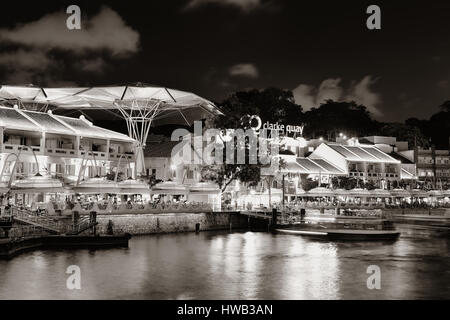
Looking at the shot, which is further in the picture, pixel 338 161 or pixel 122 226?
pixel 338 161

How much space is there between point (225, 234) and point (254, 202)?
1834 centimetres

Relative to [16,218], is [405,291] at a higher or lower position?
lower

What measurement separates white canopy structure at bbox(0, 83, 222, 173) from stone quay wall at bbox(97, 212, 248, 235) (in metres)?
13.5

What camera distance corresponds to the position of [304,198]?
8850 centimetres

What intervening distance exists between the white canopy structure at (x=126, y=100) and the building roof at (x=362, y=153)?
30.7 metres

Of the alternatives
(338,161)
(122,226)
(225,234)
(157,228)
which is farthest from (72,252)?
(338,161)

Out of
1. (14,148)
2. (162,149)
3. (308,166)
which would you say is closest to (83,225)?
(14,148)

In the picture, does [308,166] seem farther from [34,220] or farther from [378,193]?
[34,220]

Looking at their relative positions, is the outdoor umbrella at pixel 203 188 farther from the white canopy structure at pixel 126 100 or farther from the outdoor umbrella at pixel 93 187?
the outdoor umbrella at pixel 93 187

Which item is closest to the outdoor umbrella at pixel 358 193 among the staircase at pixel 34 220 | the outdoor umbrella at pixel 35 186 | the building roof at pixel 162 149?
the building roof at pixel 162 149

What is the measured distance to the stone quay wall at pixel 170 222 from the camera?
1936 inches

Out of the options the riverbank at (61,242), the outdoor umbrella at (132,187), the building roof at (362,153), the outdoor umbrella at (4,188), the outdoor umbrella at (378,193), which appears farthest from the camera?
the building roof at (362,153)
